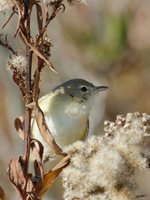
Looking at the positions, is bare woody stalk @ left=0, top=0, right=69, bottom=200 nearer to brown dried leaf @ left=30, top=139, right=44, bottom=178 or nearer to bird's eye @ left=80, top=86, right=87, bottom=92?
brown dried leaf @ left=30, top=139, right=44, bottom=178

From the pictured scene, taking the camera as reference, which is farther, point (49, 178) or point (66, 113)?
point (66, 113)

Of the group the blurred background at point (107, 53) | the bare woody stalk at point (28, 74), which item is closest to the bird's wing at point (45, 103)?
the bare woody stalk at point (28, 74)

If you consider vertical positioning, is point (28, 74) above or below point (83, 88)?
below

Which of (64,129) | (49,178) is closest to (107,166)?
(49,178)

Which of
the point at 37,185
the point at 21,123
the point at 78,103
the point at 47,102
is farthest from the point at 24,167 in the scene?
the point at 78,103

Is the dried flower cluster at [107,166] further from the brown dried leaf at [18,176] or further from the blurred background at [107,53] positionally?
the blurred background at [107,53]

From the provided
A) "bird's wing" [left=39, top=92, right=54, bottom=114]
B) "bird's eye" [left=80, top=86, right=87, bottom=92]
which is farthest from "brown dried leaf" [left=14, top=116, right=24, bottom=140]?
"bird's eye" [left=80, top=86, right=87, bottom=92]

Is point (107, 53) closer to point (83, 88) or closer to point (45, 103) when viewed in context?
point (83, 88)
